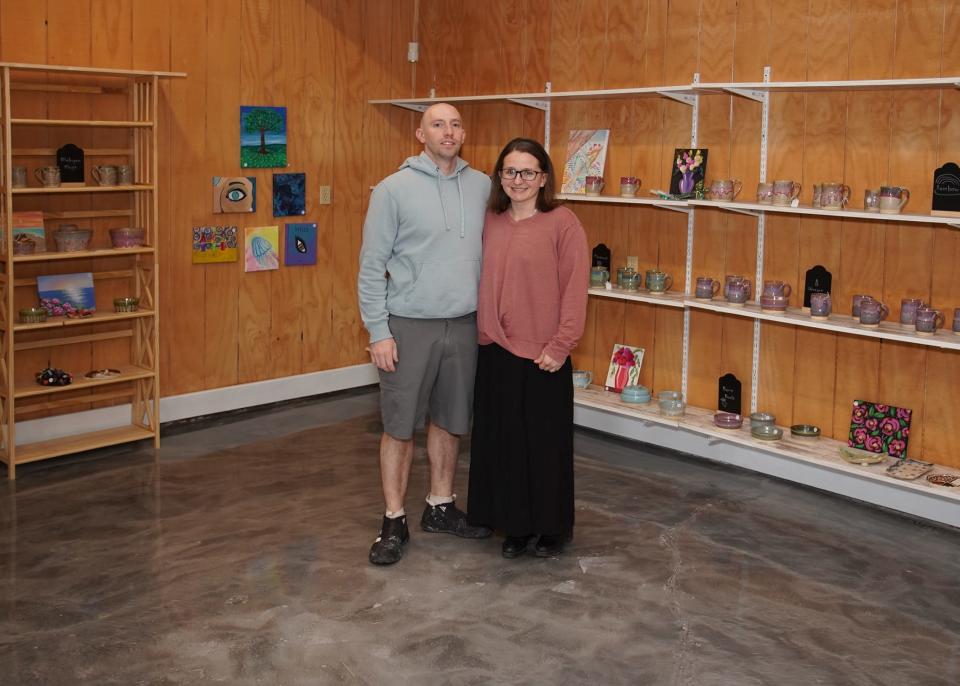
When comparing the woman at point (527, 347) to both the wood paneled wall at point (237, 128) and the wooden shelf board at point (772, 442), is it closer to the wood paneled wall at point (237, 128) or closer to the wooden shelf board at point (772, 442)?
the wooden shelf board at point (772, 442)

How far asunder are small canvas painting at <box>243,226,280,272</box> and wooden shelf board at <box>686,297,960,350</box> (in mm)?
2651

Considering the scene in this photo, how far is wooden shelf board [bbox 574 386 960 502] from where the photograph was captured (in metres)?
4.55

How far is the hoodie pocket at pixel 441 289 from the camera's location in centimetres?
398

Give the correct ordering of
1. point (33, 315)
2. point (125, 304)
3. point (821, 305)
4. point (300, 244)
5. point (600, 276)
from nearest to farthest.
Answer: point (821, 305) → point (33, 315) → point (125, 304) → point (600, 276) → point (300, 244)

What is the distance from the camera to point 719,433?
5.15 metres

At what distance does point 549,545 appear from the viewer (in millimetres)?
4250

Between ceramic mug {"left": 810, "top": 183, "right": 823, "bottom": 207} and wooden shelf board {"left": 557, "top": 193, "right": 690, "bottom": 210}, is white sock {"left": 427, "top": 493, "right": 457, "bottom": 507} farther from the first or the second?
ceramic mug {"left": 810, "top": 183, "right": 823, "bottom": 207}

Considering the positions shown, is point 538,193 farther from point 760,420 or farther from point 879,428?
point 879,428

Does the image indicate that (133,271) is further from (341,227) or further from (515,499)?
(515,499)

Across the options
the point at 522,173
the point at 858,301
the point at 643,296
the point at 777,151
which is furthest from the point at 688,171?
the point at 522,173

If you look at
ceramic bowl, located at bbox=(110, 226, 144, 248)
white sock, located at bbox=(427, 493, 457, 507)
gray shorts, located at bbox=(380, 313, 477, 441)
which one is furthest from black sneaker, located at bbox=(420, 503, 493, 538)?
ceramic bowl, located at bbox=(110, 226, 144, 248)

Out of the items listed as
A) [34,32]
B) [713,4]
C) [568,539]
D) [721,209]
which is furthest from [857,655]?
[34,32]

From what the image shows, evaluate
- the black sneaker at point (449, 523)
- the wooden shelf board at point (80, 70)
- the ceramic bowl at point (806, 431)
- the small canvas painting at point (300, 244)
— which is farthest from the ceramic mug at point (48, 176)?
the ceramic bowl at point (806, 431)

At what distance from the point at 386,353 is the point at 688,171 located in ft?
7.10
